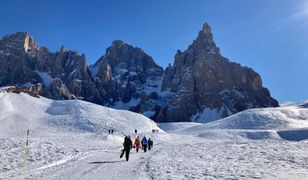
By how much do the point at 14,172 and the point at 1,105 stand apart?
69502 mm

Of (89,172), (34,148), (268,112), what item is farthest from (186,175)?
(268,112)

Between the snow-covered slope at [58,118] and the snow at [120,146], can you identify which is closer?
the snow at [120,146]

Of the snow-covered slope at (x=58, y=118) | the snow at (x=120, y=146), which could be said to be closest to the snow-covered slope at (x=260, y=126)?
the snow at (x=120, y=146)

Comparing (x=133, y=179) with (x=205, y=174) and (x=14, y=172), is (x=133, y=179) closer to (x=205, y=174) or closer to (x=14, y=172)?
(x=205, y=174)

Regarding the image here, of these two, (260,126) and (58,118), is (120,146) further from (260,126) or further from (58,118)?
(260,126)

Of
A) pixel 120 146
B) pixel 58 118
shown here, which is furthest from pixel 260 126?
pixel 120 146

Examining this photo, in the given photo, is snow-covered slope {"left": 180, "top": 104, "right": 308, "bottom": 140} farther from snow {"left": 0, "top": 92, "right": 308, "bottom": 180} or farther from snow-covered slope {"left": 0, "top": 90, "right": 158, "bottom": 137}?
snow-covered slope {"left": 0, "top": 90, "right": 158, "bottom": 137}

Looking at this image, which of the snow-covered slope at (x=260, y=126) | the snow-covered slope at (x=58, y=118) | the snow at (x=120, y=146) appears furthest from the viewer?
the snow-covered slope at (x=260, y=126)

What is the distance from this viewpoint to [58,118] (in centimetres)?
8162

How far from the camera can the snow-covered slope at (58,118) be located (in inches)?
2913

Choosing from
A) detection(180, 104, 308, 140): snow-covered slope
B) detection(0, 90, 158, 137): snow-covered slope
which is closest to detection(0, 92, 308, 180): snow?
detection(0, 90, 158, 137): snow-covered slope

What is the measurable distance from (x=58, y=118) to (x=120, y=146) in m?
41.1

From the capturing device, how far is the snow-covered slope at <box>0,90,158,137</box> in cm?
7400

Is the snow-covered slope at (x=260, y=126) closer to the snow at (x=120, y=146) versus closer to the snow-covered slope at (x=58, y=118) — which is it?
the snow at (x=120, y=146)
